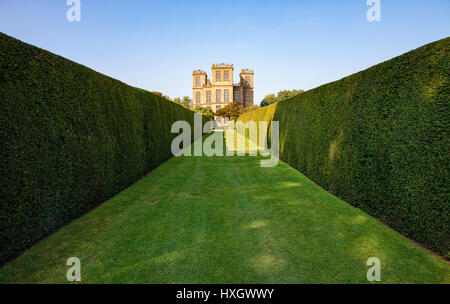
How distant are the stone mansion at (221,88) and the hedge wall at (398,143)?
63.2m

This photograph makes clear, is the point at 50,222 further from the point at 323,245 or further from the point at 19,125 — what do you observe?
the point at 323,245

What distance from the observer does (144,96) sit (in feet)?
23.3

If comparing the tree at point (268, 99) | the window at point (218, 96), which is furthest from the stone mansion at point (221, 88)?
the tree at point (268, 99)

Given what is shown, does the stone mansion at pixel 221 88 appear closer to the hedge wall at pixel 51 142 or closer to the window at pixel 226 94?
the window at pixel 226 94

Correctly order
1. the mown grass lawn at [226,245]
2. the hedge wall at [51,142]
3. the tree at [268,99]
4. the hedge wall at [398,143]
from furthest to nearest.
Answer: the tree at [268,99] < the hedge wall at [398,143] < the hedge wall at [51,142] < the mown grass lawn at [226,245]

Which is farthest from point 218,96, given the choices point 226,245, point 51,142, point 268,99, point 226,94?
point 226,245

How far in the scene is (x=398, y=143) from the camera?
3051mm

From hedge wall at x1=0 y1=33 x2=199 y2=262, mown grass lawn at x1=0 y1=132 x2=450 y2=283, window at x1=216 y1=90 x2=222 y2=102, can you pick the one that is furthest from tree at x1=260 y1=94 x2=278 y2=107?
mown grass lawn at x1=0 y1=132 x2=450 y2=283

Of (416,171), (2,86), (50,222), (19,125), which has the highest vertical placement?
(2,86)

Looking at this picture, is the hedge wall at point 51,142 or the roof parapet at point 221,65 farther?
the roof parapet at point 221,65

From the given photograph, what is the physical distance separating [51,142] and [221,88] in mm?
65778

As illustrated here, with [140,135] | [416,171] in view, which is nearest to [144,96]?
[140,135]

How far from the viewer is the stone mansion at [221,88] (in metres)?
65.2

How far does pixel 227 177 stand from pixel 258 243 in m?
3.61
